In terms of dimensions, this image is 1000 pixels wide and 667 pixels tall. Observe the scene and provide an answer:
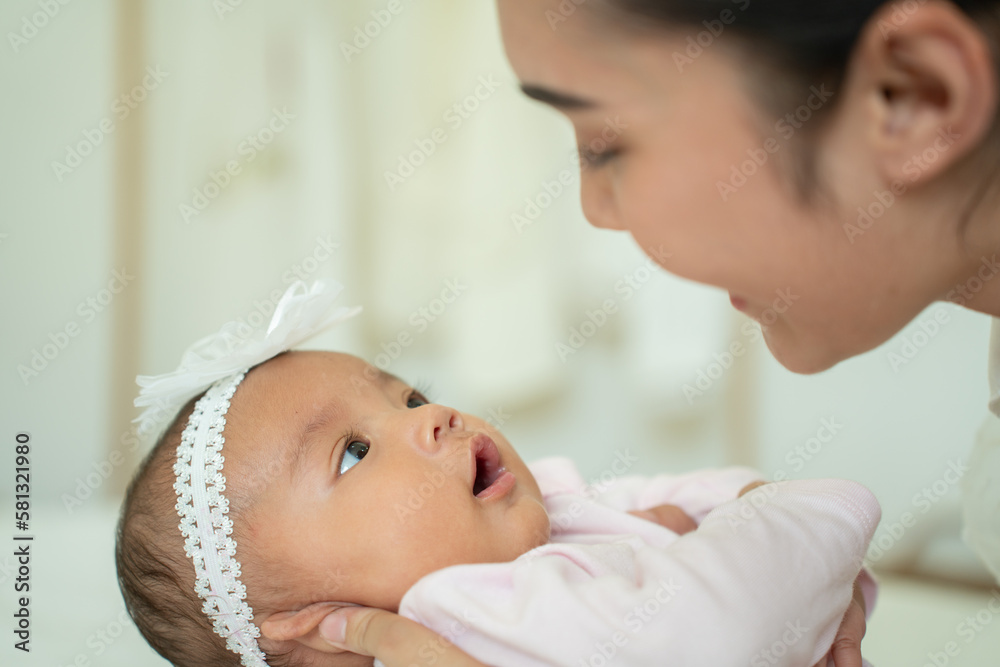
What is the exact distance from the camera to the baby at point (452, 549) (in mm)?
812

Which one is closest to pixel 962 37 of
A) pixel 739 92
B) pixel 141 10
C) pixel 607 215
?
pixel 739 92

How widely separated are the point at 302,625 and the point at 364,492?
0.17 m

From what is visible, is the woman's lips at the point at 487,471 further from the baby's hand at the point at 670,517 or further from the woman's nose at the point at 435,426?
the baby's hand at the point at 670,517

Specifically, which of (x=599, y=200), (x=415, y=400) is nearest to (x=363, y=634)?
(x=415, y=400)

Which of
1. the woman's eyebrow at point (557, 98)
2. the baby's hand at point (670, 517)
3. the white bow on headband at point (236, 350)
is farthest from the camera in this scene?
the baby's hand at point (670, 517)

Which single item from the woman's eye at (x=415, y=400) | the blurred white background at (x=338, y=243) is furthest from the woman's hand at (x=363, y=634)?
the blurred white background at (x=338, y=243)

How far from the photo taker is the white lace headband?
3.31ft

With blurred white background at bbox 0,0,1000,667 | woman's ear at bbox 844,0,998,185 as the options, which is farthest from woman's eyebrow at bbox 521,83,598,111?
blurred white background at bbox 0,0,1000,667

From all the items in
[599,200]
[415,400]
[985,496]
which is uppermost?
[599,200]

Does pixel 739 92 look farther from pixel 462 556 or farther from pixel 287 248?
pixel 287 248

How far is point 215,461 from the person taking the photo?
1030 mm

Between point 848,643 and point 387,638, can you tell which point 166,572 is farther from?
point 848,643

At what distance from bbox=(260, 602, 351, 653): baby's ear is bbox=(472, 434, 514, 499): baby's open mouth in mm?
229

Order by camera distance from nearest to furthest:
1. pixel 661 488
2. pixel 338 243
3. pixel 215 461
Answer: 1. pixel 215 461
2. pixel 661 488
3. pixel 338 243
